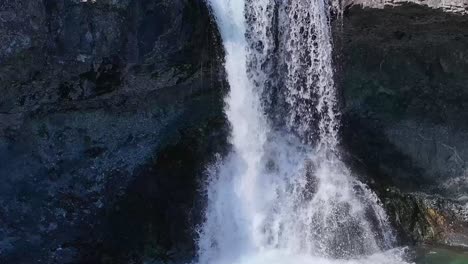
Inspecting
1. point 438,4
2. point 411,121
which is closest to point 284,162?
point 411,121

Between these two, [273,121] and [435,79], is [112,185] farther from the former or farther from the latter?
[435,79]

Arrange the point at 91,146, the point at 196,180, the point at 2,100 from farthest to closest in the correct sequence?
the point at 196,180 < the point at 91,146 < the point at 2,100

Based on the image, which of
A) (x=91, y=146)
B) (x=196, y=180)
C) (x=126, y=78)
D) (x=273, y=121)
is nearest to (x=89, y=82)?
(x=126, y=78)

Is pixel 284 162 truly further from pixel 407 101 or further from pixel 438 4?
pixel 438 4

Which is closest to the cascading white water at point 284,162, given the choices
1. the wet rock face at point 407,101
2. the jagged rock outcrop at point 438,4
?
the wet rock face at point 407,101

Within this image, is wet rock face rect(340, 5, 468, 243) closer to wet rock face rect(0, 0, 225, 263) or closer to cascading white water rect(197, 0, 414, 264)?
cascading white water rect(197, 0, 414, 264)

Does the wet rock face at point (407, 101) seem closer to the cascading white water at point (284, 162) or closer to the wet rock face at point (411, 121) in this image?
the wet rock face at point (411, 121)
